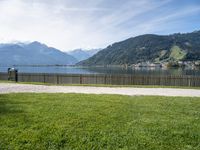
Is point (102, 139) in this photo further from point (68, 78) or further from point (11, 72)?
point (11, 72)

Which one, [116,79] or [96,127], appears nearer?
[96,127]

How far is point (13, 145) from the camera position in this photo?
6449 mm

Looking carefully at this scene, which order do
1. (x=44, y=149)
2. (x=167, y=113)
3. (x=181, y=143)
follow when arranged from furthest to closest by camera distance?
1. (x=167, y=113)
2. (x=181, y=143)
3. (x=44, y=149)

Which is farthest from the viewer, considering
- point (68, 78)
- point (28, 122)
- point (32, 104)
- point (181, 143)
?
point (68, 78)

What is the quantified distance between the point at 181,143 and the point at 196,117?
307 centimetres

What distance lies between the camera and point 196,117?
31.3 feet

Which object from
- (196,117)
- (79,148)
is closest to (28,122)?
(79,148)

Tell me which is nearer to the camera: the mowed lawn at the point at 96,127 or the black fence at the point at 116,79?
the mowed lawn at the point at 96,127

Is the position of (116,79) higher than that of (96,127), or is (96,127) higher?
(116,79)

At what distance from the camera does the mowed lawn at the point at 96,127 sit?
6664mm

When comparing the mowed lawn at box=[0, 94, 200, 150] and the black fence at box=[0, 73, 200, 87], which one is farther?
the black fence at box=[0, 73, 200, 87]

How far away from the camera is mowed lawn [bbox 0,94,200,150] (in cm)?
666

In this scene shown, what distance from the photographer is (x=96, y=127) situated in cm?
777

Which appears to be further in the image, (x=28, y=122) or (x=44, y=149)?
(x=28, y=122)
